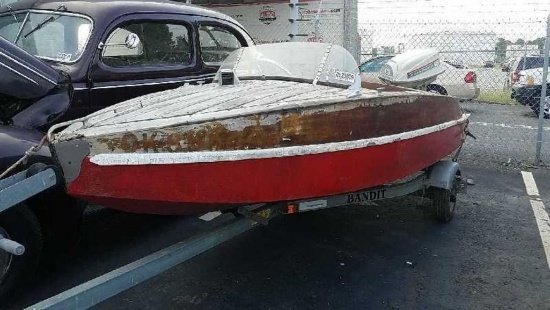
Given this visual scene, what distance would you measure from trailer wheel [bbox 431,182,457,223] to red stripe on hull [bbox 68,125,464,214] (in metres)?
1.22

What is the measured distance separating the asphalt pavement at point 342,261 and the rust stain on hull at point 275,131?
1.06 m

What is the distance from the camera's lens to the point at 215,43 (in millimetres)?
5125

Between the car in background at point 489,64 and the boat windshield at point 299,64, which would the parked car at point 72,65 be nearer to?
the boat windshield at point 299,64

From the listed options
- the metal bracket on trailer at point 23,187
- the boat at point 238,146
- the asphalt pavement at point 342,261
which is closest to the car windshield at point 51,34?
the boat at point 238,146

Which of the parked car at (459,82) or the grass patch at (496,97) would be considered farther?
the grass patch at (496,97)

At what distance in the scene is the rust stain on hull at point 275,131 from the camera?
7.97 ft

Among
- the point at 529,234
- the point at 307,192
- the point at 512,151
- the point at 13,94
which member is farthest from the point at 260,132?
the point at 512,151

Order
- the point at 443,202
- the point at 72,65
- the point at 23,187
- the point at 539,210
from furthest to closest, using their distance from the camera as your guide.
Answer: the point at 539,210 → the point at 443,202 → the point at 72,65 → the point at 23,187

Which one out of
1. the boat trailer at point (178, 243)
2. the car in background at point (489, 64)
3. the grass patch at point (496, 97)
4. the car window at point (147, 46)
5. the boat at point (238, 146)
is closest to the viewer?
the boat trailer at point (178, 243)

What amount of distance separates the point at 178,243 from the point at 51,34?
2.40 metres

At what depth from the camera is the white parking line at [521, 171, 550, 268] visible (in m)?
4.11

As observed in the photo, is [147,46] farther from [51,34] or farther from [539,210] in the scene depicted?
[539,210]

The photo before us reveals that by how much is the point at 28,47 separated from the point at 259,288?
9.05ft

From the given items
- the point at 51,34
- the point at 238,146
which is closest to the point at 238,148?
the point at 238,146
